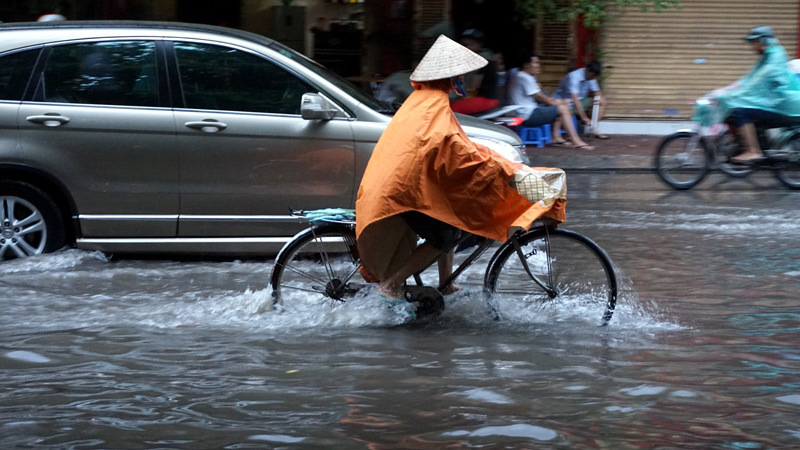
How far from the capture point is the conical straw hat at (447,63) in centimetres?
546

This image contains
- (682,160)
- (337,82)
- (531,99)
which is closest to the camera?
(337,82)

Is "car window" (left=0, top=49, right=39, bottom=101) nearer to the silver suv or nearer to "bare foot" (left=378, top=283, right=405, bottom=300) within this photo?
the silver suv

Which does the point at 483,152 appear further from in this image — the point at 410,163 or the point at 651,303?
the point at 651,303

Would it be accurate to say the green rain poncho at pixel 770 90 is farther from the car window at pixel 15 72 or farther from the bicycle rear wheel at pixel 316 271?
the car window at pixel 15 72

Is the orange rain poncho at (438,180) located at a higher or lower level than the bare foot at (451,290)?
higher

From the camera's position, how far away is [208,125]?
746 cm

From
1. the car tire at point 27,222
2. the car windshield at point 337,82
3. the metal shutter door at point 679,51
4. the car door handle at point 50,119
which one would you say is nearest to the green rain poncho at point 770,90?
the car windshield at point 337,82

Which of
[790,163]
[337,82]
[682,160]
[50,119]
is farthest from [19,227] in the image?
[790,163]

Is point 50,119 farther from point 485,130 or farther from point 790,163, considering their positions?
point 790,163

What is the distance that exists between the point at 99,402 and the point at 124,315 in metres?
1.69

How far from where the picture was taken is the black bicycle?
5758 millimetres

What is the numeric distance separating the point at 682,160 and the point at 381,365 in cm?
801

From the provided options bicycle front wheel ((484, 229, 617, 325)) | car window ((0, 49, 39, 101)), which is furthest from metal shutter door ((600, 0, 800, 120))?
bicycle front wheel ((484, 229, 617, 325))

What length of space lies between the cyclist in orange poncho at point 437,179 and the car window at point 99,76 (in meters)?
2.67
